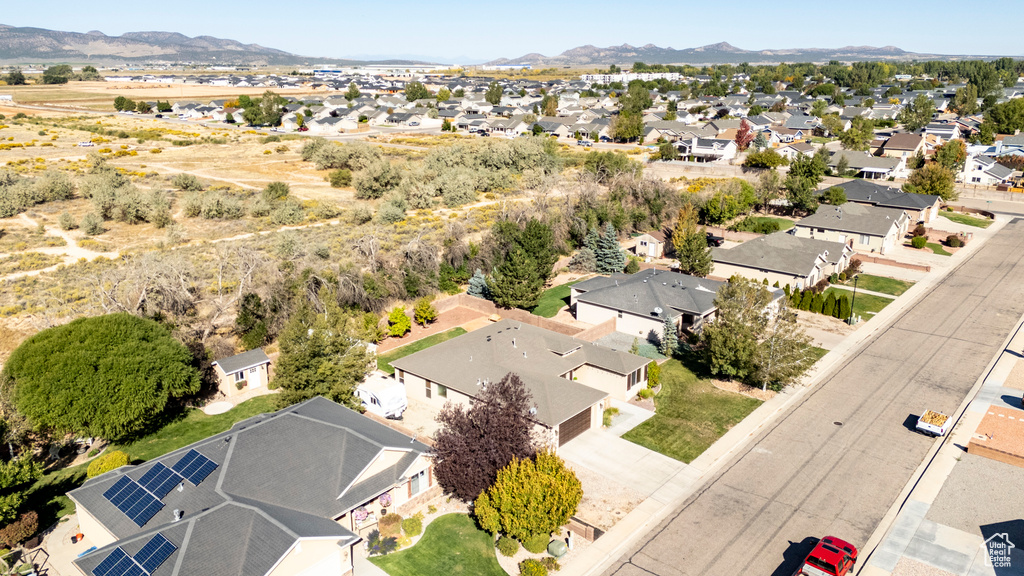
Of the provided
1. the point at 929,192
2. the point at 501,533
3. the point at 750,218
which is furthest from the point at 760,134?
the point at 501,533

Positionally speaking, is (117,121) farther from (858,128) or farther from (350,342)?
(858,128)

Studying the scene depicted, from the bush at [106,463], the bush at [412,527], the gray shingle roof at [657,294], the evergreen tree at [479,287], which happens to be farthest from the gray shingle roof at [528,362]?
the bush at [106,463]

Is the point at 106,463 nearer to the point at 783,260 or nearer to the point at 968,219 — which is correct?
the point at 783,260

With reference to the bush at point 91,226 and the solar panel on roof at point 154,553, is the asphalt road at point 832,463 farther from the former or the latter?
the bush at point 91,226

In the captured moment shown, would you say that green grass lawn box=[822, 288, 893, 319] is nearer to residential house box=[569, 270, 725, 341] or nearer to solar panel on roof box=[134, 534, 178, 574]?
residential house box=[569, 270, 725, 341]

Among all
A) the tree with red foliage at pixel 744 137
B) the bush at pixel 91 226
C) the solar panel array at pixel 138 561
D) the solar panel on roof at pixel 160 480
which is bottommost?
the solar panel on roof at pixel 160 480

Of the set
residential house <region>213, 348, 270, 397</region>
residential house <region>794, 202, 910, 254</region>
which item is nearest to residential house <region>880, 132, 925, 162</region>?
residential house <region>794, 202, 910, 254</region>
